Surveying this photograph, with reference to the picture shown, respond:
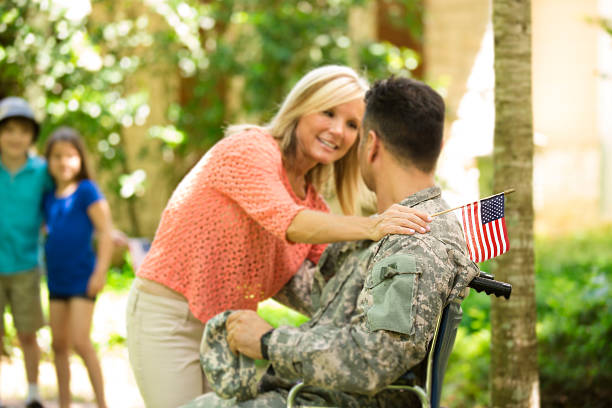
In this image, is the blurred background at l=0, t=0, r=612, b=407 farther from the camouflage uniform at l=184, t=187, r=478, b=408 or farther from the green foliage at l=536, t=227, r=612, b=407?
the camouflage uniform at l=184, t=187, r=478, b=408

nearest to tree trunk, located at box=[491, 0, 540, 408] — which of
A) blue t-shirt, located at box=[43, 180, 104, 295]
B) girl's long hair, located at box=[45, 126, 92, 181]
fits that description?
blue t-shirt, located at box=[43, 180, 104, 295]

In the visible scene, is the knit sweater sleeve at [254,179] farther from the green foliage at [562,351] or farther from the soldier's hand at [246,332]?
the green foliage at [562,351]

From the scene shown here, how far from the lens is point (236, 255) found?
3.15m

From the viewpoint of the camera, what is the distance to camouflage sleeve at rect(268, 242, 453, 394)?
2.33m

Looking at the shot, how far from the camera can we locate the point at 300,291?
333 centimetres

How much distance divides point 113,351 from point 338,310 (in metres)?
4.92

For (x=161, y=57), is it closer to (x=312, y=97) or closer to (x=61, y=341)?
(x=61, y=341)

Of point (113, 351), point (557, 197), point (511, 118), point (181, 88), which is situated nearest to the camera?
point (511, 118)

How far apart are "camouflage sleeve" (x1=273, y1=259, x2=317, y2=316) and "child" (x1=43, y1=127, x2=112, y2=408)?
7.45 feet

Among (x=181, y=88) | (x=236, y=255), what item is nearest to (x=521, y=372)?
(x=236, y=255)

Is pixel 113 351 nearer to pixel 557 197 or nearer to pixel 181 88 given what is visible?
pixel 181 88

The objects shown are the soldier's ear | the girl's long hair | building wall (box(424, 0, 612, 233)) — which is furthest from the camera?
building wall (box(424, 0, 612, 233))

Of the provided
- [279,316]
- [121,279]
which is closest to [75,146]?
[279,316]

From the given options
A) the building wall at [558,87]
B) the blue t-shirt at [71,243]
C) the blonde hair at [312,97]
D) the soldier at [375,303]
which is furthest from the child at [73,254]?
the building wall at [558,87]
